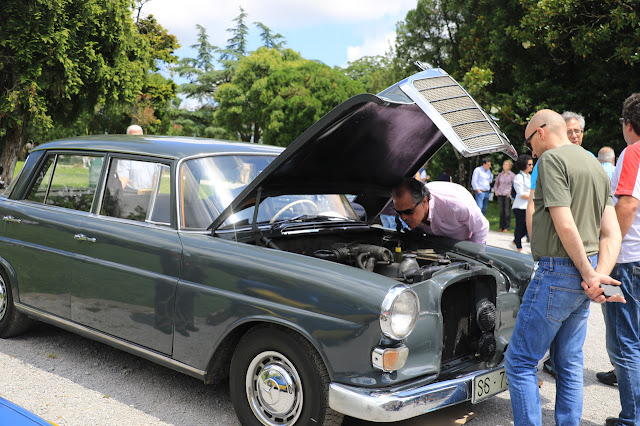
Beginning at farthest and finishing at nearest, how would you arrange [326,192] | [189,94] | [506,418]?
[189,94]
[326,192]
[506,418]

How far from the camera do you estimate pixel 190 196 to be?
151 inches

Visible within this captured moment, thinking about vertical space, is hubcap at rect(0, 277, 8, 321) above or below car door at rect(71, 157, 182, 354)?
below

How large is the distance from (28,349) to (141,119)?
35893 mm

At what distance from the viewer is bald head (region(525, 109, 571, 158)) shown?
3104 millimetres

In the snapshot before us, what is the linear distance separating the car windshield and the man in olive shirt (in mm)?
1850

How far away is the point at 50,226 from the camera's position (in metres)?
4.36

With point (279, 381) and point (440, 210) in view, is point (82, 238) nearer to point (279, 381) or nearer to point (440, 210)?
point (279, 381)

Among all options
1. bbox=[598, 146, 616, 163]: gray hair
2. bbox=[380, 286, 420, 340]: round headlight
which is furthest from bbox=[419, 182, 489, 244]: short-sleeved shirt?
bbox=[598, 146, 616, 163]: gray hair

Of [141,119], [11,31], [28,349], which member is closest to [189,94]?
[141,119]

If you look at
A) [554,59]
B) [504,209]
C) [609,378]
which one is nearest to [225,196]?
[609,378]

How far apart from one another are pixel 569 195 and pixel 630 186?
0.73m

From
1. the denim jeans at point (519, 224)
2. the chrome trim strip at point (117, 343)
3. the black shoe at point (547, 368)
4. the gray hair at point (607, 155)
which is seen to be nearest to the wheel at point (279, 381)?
the chrome trim strip at point (117, 343)

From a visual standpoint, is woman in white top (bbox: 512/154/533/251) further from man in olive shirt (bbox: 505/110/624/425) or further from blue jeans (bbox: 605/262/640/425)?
man in olive shirt (bbox: 505/110/624/425)

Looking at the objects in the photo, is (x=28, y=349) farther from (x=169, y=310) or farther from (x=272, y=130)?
(x=272, y=130)
